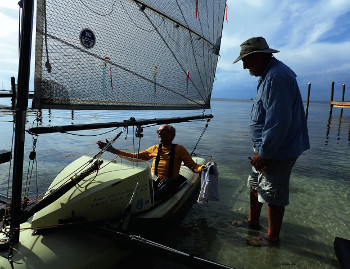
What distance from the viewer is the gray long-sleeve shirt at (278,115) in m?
2.77

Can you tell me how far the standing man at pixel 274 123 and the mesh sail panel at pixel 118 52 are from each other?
4.88 ft

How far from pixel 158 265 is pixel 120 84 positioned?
2405 mm

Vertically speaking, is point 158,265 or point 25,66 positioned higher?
point 25,66

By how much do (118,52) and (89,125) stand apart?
3.80ft

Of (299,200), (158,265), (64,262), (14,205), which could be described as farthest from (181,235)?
(299,200)

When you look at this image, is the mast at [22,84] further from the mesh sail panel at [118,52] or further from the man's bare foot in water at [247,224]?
the man's bare foot in water at [247,224]

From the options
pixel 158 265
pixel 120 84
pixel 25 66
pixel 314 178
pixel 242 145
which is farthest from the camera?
pixel 242 145

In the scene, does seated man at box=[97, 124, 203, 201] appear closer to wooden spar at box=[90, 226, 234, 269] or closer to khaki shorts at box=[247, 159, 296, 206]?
khaki shorts at box=[247, 159, 296, 206]

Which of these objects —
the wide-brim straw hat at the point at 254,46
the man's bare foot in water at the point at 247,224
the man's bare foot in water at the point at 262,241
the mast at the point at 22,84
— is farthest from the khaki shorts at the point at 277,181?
the mast at the point at 22,84

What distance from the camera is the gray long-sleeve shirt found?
109 inches

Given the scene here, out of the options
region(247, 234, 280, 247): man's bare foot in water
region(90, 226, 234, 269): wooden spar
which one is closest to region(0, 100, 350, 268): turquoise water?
region(247, 234, 280, 247): man's bare foot in water

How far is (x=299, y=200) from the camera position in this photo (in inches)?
219

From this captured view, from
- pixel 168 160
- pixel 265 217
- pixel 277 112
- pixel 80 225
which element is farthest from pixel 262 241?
pixel 80 225

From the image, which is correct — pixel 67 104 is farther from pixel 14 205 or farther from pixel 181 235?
pixel 181 235
